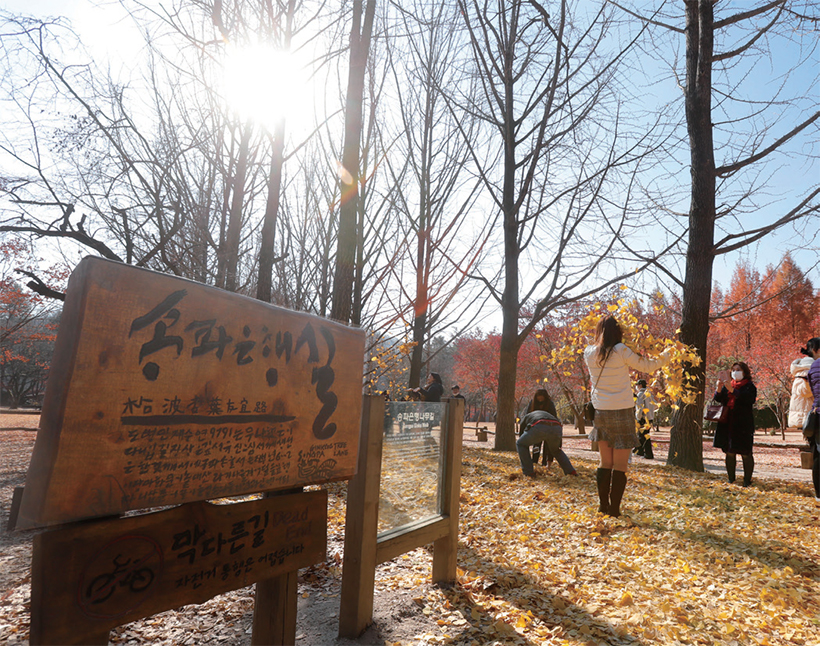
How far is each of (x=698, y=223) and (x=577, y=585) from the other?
6.68 meters

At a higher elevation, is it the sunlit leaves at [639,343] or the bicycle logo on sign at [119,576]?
the sunlit leaves at [639,343]

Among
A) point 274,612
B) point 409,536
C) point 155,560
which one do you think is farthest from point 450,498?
point 155,560

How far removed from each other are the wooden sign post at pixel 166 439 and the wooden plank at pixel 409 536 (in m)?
0.70

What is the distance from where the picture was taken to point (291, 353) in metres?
1.95

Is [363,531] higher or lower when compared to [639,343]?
lower

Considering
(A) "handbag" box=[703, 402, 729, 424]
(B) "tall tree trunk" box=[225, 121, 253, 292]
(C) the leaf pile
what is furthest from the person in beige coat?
(B) "tall tree trunk" box=[225, 121, 253, 292]

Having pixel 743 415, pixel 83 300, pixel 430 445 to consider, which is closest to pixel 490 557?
pixel 430 445

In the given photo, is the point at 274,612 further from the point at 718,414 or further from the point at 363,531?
the point at 718,414

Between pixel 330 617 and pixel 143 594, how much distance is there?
1575 mm

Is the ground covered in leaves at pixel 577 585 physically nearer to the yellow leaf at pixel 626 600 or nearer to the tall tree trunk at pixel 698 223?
the yellow leaf at pixel 626 600

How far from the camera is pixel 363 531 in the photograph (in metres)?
2.49

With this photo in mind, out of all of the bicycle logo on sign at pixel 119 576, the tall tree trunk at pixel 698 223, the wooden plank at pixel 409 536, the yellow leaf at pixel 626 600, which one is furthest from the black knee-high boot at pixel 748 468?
the bicycle logo on sign at pixel 119 576

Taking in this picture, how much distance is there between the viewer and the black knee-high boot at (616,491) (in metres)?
4.25

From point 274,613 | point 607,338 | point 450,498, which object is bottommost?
point 274,613
